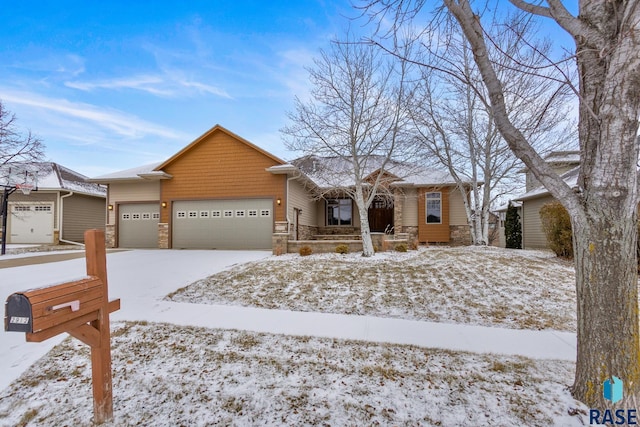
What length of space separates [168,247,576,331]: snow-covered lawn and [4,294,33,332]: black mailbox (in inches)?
148

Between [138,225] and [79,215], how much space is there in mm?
5384

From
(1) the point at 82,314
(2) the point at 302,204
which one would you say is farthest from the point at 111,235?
(1) the point at 82,314

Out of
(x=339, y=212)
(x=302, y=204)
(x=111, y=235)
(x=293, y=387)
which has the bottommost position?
(x=293, y=387)

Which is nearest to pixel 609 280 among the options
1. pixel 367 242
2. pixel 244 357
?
pixel 244 357

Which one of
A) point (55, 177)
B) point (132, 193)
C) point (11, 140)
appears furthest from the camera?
point (55, 177)

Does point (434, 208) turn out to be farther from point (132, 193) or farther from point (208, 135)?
point (132, 193)

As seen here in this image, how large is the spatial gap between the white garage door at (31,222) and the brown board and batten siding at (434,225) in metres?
19.9

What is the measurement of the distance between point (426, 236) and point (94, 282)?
597 inches

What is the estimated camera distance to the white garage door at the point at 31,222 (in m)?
15.6

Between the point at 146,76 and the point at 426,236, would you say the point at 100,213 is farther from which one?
the point at 426,236

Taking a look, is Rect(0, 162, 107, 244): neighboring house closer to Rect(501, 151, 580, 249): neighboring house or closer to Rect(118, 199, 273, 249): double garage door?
Rect(118, 199, 273, 249): double garage door

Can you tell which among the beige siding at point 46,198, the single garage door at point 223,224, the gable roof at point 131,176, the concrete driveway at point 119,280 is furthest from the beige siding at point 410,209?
the beige siding at point 46,198

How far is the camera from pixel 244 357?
3.26 metres

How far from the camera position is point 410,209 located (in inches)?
616
